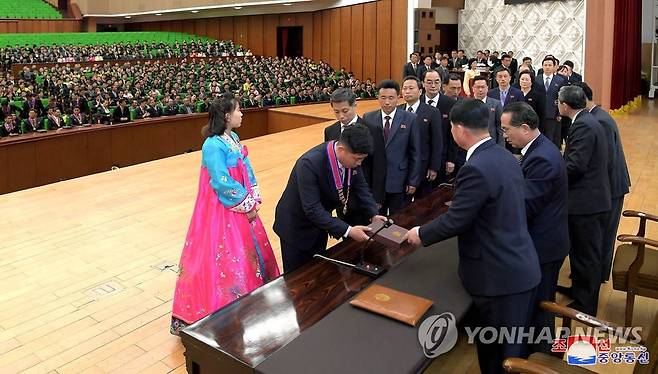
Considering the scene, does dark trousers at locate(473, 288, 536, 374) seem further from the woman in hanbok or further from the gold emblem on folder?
the woman in hanbok

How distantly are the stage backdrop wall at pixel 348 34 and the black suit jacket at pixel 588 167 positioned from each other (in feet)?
41.0

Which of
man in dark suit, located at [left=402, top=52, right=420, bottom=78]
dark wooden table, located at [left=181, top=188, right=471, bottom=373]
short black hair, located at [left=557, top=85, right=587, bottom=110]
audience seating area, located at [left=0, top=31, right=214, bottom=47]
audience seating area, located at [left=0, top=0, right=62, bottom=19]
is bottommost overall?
dark wooden table, located at [left=181, top=188, right=471, bottom=373]

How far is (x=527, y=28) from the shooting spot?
13.4 metres

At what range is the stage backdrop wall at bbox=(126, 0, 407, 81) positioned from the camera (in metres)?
15.5

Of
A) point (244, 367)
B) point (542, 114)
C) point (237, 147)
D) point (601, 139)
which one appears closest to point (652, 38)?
point (542, 114)

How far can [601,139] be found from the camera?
3.13 meters

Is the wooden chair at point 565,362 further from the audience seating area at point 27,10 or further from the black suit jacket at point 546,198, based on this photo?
the audience seating area at point 27,10

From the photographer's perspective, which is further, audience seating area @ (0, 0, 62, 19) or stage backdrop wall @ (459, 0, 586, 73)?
audience seating area @ (0, 0, 62, 19)

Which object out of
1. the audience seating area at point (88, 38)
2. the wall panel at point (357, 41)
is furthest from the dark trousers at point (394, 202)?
the audience seating area at point (88, 38)

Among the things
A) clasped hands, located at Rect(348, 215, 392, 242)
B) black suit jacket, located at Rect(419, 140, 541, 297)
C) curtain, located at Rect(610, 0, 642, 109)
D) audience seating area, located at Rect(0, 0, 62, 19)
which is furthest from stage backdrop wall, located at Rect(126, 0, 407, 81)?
black suit jacket, located at Rect(419, 140, 541, 297)

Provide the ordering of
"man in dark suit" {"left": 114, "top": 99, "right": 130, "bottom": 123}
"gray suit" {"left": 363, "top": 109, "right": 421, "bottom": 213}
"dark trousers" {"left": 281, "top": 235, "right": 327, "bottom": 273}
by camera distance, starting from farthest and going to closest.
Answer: "man in dark suit" {"left": 114, "top": 99, "right": 130, "bottom": 123}, "gray suit" {"left": 363, "top": 109, "right": 421, "bottom": 213}, "dark trousers" {"left": 281, "top": 235, "right": 327, "bottom": 273}

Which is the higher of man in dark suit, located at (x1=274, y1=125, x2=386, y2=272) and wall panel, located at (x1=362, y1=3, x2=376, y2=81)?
wall panel, located at (x1=362, y1=3, x2=376, y2=81)

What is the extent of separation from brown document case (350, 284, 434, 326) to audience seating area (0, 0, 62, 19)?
74.1 feet

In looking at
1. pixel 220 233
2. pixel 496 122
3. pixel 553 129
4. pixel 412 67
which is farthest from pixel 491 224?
pixel 412 67
